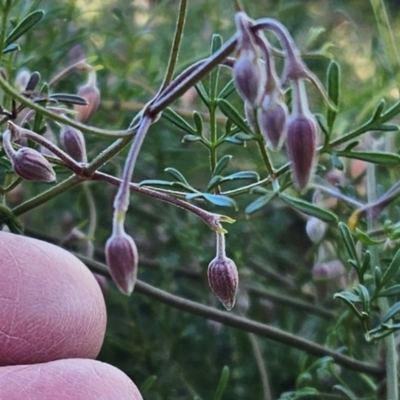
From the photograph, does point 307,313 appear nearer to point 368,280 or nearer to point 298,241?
point 298,241

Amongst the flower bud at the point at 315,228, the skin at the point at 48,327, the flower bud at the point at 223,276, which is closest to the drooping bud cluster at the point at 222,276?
the flower bud at the point at 223,276

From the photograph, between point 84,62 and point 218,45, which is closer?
point 218,45

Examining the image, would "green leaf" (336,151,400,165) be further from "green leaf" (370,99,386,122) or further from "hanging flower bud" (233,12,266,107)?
"hanging flower bud" (233,12,266,107)

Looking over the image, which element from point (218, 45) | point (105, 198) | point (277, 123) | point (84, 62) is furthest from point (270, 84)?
point (105, 198)

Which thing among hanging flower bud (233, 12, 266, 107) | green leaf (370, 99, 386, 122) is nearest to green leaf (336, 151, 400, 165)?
green leaf (370, 99, 386, 122)

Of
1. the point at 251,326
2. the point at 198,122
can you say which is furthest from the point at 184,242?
the point at 198,122

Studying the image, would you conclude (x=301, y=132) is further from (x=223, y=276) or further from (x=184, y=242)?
(x=184, y=242)
